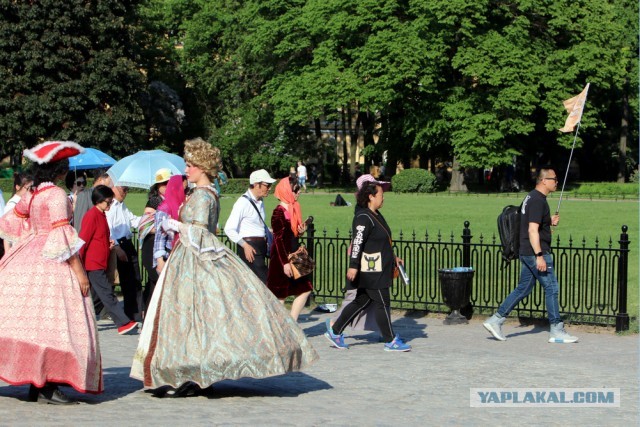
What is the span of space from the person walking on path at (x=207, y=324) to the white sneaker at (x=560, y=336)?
4.48 metres

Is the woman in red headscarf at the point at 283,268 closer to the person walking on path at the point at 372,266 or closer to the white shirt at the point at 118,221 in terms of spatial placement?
the person walking on path at the point at 372,266

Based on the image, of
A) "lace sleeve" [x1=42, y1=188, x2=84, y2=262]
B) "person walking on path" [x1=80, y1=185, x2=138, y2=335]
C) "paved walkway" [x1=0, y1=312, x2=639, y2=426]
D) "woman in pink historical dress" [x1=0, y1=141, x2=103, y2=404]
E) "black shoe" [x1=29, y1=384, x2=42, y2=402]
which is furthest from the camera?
"person walking on path" [x1=80, y1=185, x2=138, y2=335]

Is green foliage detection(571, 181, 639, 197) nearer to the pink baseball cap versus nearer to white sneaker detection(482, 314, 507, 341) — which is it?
white sneaker detection(482, 314, 507, 341)

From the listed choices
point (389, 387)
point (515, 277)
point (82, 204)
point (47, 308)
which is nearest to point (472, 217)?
point (515, 277)

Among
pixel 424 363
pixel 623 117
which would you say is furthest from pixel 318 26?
pixel 424 363

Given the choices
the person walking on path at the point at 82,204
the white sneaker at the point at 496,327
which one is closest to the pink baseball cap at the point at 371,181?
the white sneaker at the point at 496,327

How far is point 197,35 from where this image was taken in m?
72.2

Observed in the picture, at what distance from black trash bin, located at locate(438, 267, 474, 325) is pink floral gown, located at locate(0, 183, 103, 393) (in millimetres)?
6249

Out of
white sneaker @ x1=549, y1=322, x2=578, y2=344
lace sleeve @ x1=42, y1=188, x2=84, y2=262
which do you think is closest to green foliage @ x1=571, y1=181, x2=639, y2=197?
white sneaker @ x1=549, y1=322, x2=578, y2=344

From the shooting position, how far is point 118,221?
13.6 meters

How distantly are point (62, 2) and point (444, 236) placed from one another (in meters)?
37.0

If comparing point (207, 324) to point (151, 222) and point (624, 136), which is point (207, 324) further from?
point (624, 136)

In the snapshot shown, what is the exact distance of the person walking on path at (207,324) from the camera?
26.8ft

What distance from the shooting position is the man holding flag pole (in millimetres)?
11953
